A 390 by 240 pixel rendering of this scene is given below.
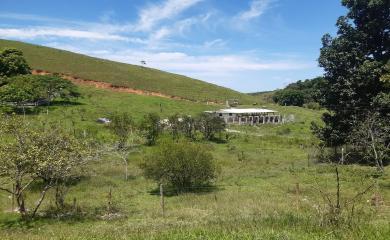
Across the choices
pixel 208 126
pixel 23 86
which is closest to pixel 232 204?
pixel 208 126

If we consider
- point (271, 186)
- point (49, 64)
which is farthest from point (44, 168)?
point (49, 64)

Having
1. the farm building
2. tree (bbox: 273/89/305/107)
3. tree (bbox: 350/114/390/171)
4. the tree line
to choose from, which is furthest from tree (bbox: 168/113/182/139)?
tree (bbox: 273/89/305/107)

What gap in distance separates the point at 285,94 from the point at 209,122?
62.1 meters

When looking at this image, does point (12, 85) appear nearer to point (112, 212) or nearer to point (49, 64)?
point (112, 212)

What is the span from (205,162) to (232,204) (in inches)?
285

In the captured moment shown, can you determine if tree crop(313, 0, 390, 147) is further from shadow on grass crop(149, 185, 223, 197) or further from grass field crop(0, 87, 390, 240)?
shadow on grass crop(149, 185, 223, 197)

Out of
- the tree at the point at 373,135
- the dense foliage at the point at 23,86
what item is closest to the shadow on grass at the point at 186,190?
the tree at the point at 373,135

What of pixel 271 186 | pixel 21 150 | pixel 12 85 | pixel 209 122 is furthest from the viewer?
pixel 12 85

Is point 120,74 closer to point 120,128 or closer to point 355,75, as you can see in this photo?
point 120,128

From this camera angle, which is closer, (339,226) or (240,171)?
→ (339,226)

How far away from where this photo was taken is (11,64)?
66688 mm

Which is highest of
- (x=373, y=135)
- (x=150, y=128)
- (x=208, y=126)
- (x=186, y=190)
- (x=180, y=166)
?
(x=373, y=135)

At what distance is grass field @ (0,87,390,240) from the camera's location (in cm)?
844

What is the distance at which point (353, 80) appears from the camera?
35.6m
